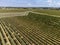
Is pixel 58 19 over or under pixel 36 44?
under

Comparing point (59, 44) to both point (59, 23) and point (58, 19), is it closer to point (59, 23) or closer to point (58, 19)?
point (59, 23)

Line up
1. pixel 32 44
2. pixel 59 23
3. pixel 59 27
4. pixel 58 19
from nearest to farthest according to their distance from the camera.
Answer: pixel 32 44 → pixel 59 27 → pixel 59 23 → pixel 58 19

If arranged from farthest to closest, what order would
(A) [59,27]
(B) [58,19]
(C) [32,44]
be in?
(B) [58,19] < (A) [59,27] < (C) [32,44]

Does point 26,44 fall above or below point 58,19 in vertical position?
above

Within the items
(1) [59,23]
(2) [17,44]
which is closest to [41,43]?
(2) [17,44]

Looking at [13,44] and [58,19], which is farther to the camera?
[58,19]

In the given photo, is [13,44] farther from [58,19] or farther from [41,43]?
[58,19]

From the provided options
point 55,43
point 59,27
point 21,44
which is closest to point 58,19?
point 59,27

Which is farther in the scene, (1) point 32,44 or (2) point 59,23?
(2) point 59,23

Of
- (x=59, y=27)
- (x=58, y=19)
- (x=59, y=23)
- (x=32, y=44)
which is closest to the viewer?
(x=32, y=44)
